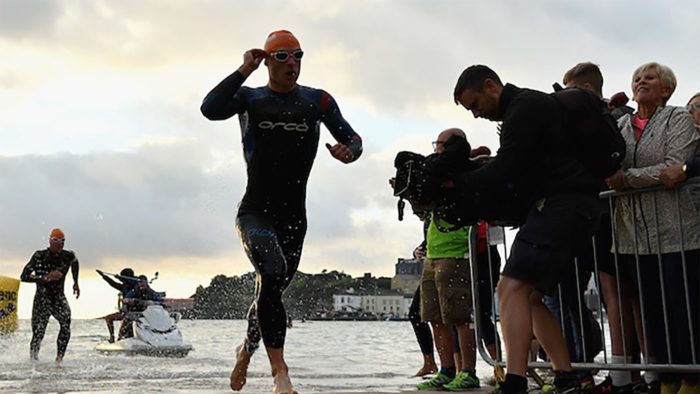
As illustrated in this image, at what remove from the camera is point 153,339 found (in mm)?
15555

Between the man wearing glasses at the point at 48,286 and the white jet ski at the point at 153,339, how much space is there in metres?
1.85

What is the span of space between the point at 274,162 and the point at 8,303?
14.1 meters

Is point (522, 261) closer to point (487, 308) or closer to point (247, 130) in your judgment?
point (247, 130)

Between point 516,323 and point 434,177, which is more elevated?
point 434,177

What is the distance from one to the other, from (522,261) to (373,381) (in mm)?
4403

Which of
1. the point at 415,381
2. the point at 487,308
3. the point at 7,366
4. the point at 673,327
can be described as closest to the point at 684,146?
the point at 673,327

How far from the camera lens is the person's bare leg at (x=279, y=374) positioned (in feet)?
17.4

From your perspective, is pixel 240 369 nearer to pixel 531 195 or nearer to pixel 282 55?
pixel 282 55

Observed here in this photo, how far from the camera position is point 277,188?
5668 millimetres

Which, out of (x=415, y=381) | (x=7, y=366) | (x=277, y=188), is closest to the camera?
(x=277, y=188)

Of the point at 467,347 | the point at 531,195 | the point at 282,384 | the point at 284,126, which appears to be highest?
the point at 284,126

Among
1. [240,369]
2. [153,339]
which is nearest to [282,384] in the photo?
[240,369]

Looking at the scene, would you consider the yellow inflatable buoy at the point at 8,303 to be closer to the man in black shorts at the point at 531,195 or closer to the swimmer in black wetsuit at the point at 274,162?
the swimmer in black wetsuit at the point at 274,162

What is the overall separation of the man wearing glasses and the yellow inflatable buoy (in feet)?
14.0
